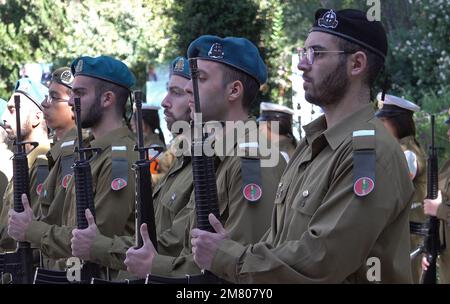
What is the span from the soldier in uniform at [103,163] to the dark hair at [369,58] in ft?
6.37

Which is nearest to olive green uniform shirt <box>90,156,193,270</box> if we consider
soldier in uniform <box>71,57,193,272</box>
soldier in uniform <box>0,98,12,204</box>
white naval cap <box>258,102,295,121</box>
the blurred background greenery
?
soldier in uniform <box>71,57,193,272</box>

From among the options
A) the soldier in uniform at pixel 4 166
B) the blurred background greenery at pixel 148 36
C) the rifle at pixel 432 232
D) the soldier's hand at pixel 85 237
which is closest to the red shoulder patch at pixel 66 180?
the soldier's hand at pixel 85 237

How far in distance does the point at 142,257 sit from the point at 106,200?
139 cm

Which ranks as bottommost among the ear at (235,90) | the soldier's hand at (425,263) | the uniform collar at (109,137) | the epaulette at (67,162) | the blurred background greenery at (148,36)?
the soldier's hand at (425,263)

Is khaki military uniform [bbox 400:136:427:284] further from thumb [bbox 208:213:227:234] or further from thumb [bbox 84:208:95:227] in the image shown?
thumb [bbox 208:213:227:234]

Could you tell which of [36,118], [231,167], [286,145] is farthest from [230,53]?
[286,145]

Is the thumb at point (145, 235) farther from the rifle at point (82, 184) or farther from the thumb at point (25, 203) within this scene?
the thumb at point (25, 203)

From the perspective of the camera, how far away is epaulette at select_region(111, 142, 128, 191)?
5.94m

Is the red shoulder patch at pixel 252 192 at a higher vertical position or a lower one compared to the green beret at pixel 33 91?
lower

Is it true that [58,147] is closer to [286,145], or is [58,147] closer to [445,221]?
[445,221]

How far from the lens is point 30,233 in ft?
20.5

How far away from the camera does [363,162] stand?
150 inches

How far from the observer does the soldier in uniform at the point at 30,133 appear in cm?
729
